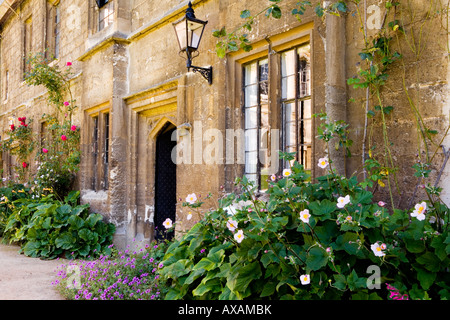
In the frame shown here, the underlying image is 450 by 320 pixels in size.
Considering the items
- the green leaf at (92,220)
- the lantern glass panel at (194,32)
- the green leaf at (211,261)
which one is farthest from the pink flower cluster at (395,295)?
the green leaf at (92,220)

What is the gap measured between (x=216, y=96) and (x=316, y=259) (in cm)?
298

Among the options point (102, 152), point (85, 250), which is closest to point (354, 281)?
point (85, 250)

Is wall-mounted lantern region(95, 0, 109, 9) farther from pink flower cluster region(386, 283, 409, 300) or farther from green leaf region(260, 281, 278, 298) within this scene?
pink flower cluster region(386, 283, 409, 300)

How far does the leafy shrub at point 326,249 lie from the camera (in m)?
2.64

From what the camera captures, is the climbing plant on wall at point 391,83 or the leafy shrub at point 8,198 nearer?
the climbing plant on wall at point 391,83

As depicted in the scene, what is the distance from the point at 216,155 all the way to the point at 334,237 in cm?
251

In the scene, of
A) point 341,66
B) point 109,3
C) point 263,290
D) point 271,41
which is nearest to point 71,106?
point 109,3

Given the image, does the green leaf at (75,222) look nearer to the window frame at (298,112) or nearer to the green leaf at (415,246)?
the window frame at (298,112)

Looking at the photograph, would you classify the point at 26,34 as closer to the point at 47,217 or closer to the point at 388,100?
the point at 47,217

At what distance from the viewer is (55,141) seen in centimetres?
943

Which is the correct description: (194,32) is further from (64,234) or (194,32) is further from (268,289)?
(64,234)

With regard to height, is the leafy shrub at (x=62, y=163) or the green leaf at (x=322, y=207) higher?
the leafy shrub at (x=62, y=163)

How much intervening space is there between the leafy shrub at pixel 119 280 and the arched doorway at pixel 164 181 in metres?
2.14

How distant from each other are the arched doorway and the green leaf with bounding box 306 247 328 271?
Answer: 15.4 ft
